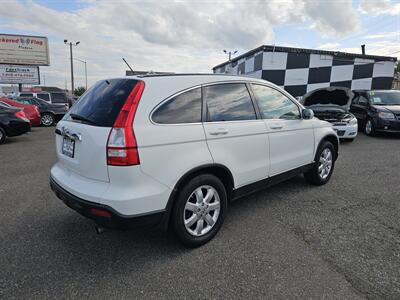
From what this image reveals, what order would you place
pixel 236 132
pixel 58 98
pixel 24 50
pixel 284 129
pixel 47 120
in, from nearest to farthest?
pixel 236 132 → pixel 284 129 → pixel 47 120 → pixel 58 98 → pixel 24 50

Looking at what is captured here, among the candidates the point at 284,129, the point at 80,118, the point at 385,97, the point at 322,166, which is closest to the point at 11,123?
the point at 80,118

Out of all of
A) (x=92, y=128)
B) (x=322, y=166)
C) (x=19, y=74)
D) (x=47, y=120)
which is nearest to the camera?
(x=92, y=128)

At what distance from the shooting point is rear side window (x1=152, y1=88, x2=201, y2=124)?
7.13 feet

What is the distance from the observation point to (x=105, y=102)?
7.37 feet

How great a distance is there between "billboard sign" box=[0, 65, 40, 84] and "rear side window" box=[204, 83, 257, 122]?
85.4 feet

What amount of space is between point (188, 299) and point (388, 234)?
7.03 feet

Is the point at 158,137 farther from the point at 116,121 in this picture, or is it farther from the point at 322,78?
the point at 322,78

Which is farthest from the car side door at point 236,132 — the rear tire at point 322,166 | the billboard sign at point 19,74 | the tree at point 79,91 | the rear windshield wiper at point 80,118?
the tree at point 79,91

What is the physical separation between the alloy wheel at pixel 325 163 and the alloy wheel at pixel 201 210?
84.9 inches

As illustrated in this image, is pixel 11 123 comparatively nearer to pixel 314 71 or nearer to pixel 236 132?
pixel 236 132

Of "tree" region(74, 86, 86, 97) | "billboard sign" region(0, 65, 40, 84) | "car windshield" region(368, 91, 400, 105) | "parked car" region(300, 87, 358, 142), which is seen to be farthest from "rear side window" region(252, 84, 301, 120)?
"tree" region(74, 86, 86, 97)

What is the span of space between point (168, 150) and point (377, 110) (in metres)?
8.32

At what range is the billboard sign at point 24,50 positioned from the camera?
22.5 meters

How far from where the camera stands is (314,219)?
3016mm
